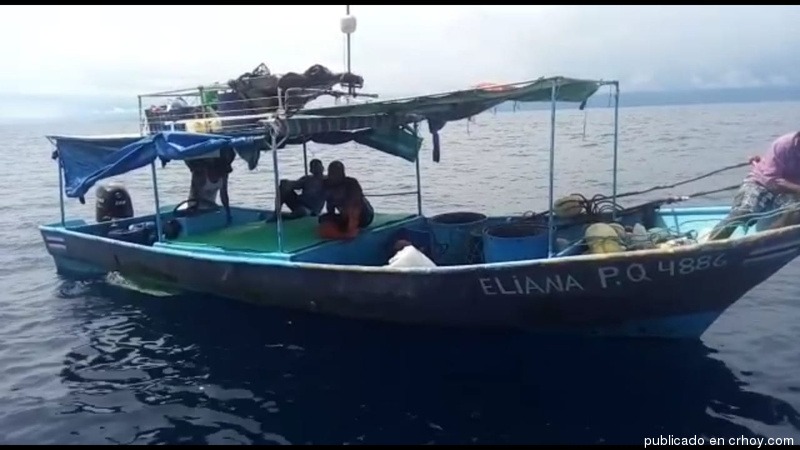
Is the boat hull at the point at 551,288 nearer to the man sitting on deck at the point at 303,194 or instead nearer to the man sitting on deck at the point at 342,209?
the man sitting on deck at the point at 342,209

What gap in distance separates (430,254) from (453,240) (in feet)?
1.45

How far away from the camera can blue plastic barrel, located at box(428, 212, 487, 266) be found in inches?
456

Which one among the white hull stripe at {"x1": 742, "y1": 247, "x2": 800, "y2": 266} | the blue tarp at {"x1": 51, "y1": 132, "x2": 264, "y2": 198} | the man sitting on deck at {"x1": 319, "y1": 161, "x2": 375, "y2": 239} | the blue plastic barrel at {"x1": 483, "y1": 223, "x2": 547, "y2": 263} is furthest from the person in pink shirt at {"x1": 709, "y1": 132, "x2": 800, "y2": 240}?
the blue tarp at {"x1": 51, "y1": 132, "x2": 264, "y2": 198}

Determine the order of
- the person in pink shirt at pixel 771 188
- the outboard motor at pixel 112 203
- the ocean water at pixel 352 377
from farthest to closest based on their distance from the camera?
the outboard motor at pixel 112 203 → the person in pink shirt at pixel 771 188 → the ocean water at pixel 352 377

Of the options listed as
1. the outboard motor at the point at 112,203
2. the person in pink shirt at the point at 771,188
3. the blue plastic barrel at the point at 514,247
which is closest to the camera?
the person in pink shirt at the point at 771,188

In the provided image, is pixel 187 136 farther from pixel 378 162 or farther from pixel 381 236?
pixel 378 162

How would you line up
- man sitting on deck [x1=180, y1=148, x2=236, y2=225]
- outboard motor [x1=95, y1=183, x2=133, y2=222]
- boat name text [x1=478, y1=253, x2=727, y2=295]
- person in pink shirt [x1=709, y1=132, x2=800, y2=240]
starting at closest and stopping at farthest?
1. boat name text [x1=478, y1=253, x2=727, y2=295]
2. person in pink shirt [x1=709, y1=132, x2=800, y2=240]
3. man sitting on deck [x1=180, y1=148, x2=236, y2=225]
4. outboard motor [x1=95, y1=183, x2=133, y2=222]

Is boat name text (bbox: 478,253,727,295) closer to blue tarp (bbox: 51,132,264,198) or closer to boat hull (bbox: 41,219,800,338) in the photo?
boat hull (bbox: 41,219,800,338)

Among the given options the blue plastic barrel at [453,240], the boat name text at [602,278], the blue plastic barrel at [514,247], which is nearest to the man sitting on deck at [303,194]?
the blue plastic barrel at [453,240]

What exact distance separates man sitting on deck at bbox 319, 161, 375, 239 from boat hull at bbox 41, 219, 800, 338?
138cm

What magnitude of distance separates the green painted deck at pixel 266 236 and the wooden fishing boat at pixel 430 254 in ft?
0.14

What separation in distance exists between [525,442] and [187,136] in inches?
272

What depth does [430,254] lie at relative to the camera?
38.6ft

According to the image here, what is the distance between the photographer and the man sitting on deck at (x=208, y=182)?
14.1 m
